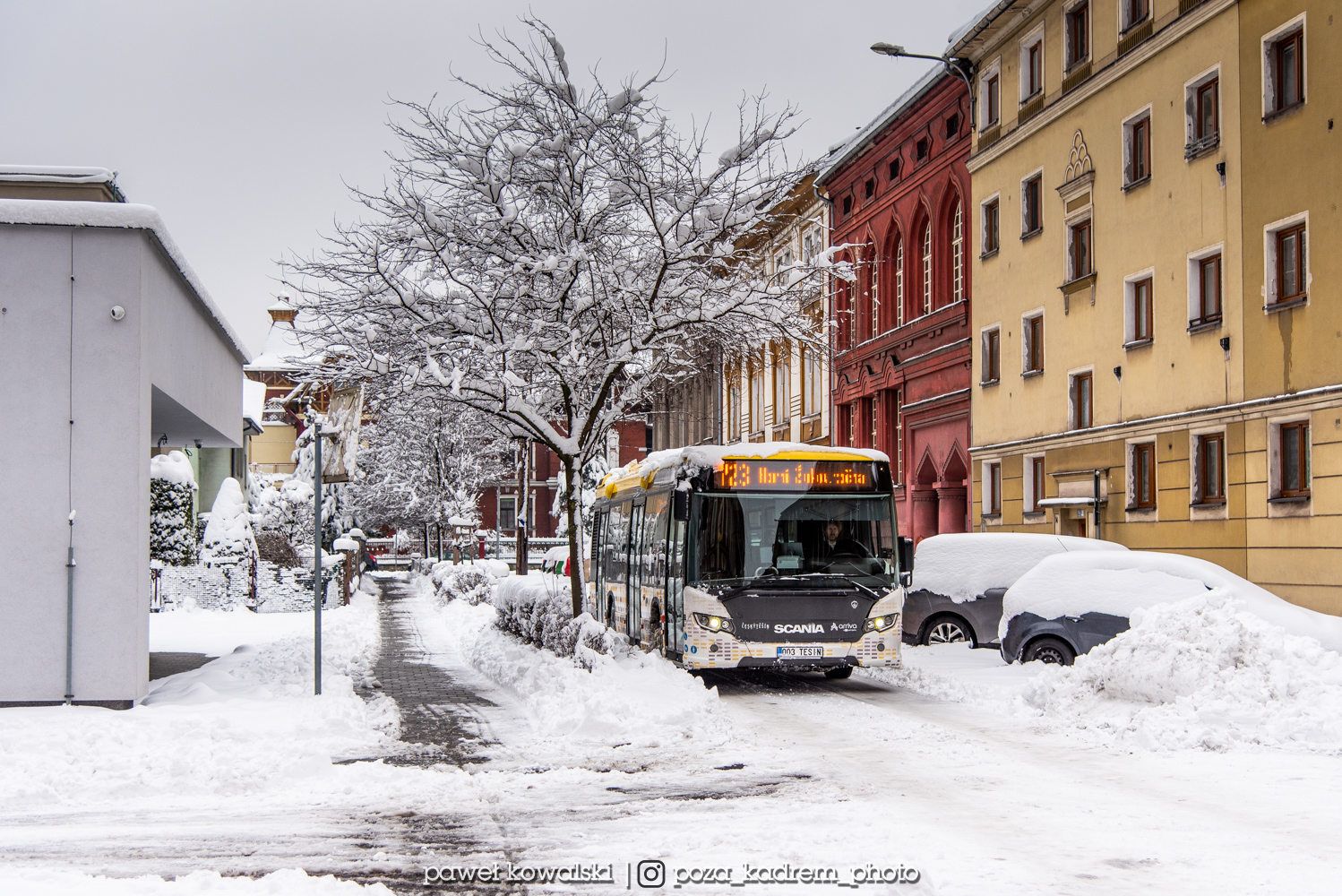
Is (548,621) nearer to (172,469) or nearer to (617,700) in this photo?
(617,700)

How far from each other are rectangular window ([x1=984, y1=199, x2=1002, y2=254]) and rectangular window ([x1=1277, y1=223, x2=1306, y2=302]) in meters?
10.8

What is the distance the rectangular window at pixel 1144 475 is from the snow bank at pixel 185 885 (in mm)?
21861

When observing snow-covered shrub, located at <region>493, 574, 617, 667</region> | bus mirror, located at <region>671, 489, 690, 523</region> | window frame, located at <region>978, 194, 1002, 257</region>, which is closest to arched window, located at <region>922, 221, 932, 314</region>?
window frame, located at <region>978, 194, 1002, 257</region>

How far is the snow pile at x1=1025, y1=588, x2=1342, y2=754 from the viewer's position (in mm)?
10562

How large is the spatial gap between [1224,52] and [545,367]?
42.4 ft

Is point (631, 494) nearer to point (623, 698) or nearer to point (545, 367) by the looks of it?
point (545, 367)

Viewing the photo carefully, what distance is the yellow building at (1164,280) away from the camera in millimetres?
20719

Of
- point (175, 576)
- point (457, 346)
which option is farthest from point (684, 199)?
point (175, 576)

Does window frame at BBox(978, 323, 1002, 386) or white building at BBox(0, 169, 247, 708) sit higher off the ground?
window frame at BBox(978, 323, 1002, 386)

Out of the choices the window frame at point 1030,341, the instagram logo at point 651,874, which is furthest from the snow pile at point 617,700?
the window frame at point 1030,341

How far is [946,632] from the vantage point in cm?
1894

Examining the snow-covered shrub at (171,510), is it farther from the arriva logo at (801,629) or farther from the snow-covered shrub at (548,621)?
the arriva logo at (801,629)

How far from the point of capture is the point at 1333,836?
7344 mm

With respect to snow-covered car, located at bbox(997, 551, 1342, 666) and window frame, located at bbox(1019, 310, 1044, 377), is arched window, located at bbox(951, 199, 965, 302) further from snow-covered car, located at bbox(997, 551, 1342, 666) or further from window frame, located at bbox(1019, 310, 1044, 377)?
snow-covered car, located at bbox(997, 551, 1342, 666)
